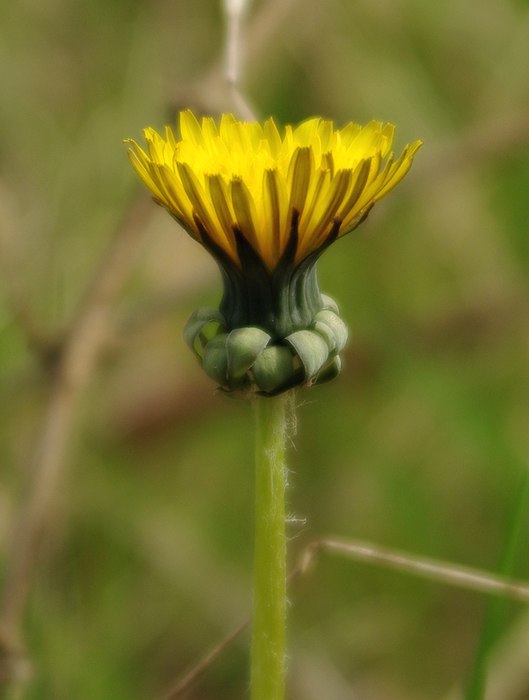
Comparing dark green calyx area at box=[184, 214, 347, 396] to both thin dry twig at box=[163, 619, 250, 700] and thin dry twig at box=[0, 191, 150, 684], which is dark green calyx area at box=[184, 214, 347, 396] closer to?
thin dry twig at box=[163, 619, 250, 700]

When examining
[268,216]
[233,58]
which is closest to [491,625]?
[268,216]

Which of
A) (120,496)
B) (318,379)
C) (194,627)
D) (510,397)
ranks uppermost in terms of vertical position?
(318,379)

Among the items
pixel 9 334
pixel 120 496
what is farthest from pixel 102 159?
pixel 120 496

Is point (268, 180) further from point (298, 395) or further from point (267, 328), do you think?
point (298, 395)

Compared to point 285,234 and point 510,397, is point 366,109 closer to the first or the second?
point 510,397

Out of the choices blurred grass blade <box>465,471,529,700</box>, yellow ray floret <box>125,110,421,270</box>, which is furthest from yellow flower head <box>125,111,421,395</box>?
blurred grass blade <box>465,471,529,700</box>

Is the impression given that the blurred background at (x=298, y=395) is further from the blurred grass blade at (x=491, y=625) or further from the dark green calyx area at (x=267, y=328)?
the dark green calyx area at (x=267, y=328)

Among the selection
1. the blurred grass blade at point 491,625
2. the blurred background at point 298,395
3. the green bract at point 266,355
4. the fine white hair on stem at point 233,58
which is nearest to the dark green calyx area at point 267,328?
the green bract at point 266,355
